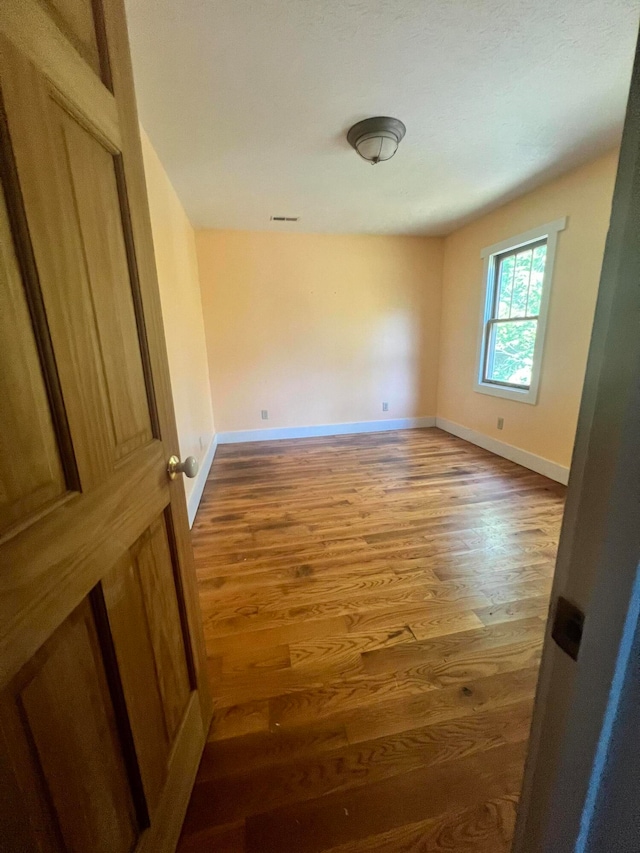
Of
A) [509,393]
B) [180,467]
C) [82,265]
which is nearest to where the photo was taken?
[82,265]

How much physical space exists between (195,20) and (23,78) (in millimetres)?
1443

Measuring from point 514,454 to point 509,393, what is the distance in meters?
0.64

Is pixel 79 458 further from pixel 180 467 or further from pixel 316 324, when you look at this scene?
pixel 316 324

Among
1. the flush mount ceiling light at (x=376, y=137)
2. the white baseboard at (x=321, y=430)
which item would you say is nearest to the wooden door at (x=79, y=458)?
the flush mount ceiling light at (x=376, y=137)

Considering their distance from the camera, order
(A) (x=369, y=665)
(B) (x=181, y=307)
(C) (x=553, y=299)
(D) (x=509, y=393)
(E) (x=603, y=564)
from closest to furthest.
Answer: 1. (E) (x=603, y=564)
2. (A) (x=369, y=665)
3. (B) (x=181, y=307)
4. (C) (x=553, y=299)
5. (D) (x=509, y=393)

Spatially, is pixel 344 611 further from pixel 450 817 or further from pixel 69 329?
pixel 69 329

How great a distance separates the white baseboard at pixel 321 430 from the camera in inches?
173

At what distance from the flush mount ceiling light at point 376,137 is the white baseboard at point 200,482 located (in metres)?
2.37

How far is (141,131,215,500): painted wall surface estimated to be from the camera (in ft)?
7.14

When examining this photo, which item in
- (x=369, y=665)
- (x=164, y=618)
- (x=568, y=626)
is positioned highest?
(x=568, y=626)

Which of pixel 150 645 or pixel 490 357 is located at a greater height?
pixel 490 357

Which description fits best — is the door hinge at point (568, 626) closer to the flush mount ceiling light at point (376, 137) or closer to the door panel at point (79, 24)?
the door panel at point (79, 24)

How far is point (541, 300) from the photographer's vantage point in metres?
3.05

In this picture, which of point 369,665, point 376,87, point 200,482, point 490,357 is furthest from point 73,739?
point 490,357
